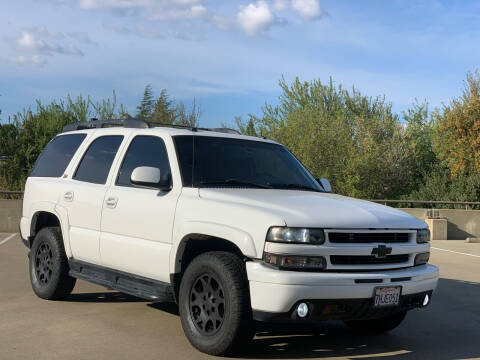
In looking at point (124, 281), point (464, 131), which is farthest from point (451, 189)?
point (124, 281)

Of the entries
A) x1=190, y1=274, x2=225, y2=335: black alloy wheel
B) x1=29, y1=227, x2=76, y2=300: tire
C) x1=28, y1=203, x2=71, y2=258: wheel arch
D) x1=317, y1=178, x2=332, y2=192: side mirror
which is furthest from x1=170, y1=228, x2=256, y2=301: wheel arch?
x1=29, y1=227, x2=76, y2=300: tire

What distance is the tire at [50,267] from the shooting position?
7.43 m

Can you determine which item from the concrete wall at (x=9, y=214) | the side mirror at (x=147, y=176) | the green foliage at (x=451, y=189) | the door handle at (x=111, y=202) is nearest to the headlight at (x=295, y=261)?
the side mirror at (x=147, y=176)

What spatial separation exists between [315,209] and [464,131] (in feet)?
103

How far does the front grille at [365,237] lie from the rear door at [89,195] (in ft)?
8.81

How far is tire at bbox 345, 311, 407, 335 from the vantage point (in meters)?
6.45

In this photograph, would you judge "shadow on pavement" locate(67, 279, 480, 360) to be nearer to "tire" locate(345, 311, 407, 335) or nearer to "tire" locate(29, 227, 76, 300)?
"tire" locate(345, 311, 407, 335)

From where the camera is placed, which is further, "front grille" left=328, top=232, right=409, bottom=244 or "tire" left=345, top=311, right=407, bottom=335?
"tire" left=345, top=311, right=407, bottom=335

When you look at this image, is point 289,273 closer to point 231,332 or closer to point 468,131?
point 231,332

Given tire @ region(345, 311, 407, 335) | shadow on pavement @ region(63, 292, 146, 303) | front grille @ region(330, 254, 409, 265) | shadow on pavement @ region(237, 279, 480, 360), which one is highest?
front grille @ region(330, 254, 409, 265)

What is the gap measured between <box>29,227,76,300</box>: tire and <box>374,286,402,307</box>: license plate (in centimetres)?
375

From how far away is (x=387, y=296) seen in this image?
17.4ft

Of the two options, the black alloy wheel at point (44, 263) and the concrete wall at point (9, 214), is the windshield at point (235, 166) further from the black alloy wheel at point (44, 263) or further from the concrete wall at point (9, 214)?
the concrete wall at point (9, 214)

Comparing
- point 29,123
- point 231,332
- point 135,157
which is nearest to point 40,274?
point 135,157
